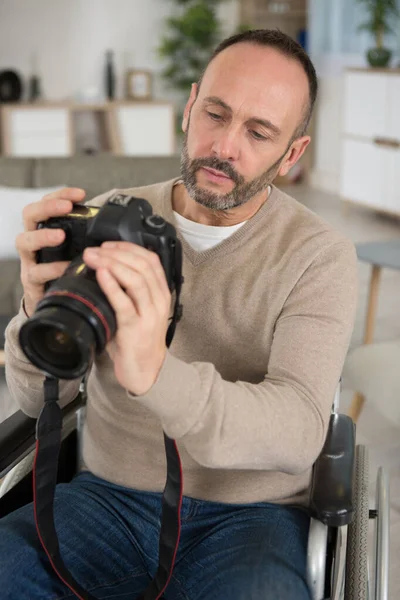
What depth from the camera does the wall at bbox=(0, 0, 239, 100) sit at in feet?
19.8

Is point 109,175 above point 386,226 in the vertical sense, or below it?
above

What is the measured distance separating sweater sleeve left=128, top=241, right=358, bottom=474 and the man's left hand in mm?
30

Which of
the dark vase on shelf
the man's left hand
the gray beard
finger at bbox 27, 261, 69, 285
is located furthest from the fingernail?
the dark vase on shelf

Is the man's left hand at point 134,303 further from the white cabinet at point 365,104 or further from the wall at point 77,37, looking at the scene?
the wall at point 77,37

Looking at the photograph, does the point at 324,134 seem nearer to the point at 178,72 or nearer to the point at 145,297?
the point at 178,72

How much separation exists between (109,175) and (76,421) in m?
1.84

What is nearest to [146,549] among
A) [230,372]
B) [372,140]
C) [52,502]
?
[52,502]

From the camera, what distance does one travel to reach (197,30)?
5.91 m

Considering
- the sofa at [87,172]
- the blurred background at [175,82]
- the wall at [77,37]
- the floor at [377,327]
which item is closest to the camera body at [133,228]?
the floor at [377,327]

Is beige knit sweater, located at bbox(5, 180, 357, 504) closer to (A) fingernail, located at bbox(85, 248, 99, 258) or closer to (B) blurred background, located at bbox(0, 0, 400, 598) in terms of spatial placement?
(A) fingernail, located at bbox(85, 248, 99, 258)

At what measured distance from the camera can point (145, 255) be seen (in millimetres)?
843

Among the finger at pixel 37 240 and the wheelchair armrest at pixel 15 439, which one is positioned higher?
the finger at pixel 37 240

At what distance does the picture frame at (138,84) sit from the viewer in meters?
6.22

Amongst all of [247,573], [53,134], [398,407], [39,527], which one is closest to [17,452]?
[39,527]
